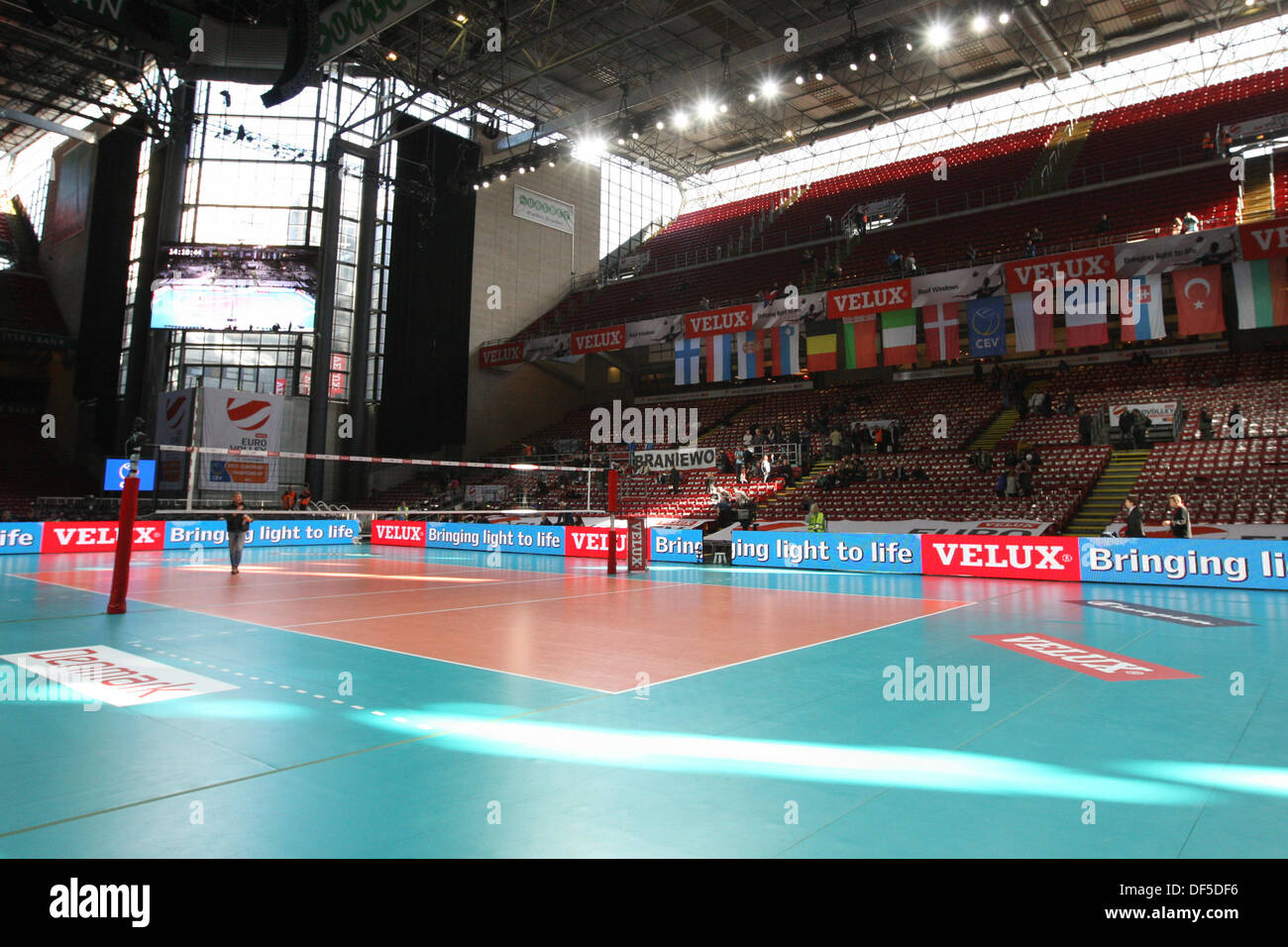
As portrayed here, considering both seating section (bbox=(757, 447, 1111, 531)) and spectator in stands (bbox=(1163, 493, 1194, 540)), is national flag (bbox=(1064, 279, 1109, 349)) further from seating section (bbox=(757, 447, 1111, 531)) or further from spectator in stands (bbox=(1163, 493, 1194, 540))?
spectator in stands (bbox=(1163, 493, 1194, 540))

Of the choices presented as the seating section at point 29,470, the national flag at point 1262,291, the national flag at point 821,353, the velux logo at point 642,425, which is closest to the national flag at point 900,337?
the national flag at point 821,353

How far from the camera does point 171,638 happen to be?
26.0 ft

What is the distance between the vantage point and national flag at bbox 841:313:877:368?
84.6 feet

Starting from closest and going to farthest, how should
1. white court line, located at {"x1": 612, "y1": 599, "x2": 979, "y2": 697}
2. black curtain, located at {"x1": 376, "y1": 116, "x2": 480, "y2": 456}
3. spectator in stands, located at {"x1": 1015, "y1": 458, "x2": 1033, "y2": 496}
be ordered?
white court line, located at {"x1": 612, "y1": 599, "x2": 979, "y2": 697} < spectator in stands, located at {"x1": 1015, "y1": 458, "x2": 1033, "y2": 496} < black curtain, located at {"x1": 376, "y1": 116, "x2": 480, "y2": 456}

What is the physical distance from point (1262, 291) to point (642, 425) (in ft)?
75.5

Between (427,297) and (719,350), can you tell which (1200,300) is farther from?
(427,297)

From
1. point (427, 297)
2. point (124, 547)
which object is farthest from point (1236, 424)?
point (427, 297)

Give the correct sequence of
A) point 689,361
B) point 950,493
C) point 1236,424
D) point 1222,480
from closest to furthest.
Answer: point 1222,480, point 1236,424, point 950,493, point 689,361

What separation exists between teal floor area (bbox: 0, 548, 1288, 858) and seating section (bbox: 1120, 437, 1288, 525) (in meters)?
11.5

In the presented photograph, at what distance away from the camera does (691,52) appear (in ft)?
94.0

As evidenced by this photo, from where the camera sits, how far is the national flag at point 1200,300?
69.3 feet

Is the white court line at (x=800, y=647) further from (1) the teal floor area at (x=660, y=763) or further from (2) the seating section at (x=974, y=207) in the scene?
(2) the seating section at (x=974, y=207)
